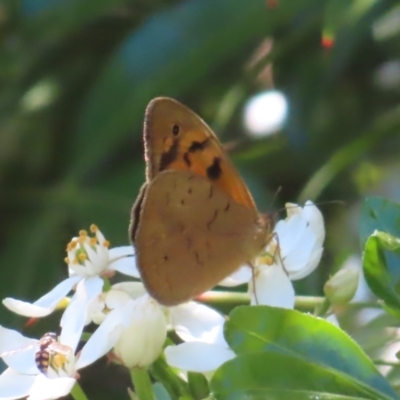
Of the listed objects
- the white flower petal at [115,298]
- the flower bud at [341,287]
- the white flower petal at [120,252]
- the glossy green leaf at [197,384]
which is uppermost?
the white flower petal at [120,252]

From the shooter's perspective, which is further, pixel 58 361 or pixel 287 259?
pixel 287 259

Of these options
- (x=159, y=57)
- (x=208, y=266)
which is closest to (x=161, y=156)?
(x=208, y=266)

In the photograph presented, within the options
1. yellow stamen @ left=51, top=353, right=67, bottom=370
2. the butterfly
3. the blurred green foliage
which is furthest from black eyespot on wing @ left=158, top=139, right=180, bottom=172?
the blurred green foliage

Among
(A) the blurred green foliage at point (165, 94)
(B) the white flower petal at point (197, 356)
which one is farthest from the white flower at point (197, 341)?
(A) the blurred green foliage at point (165, 94)


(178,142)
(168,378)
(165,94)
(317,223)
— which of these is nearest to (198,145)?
(178,142)

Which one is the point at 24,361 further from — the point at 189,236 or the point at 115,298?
the point at 189,236

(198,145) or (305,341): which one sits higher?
(198,145)

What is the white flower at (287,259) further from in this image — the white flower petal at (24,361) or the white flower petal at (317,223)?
the white flower petal at (24,361)
